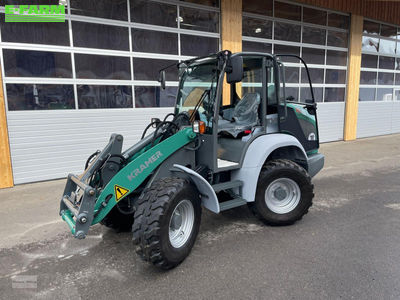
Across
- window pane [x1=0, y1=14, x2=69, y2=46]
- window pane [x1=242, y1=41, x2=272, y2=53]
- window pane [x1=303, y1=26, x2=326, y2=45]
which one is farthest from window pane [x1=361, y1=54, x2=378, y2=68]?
window pane [x1=0, y1=14, x2=69, y2=46]

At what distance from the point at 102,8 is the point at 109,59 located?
1215 millimetres

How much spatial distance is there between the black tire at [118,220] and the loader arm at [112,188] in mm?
613

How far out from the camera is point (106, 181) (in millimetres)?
3320

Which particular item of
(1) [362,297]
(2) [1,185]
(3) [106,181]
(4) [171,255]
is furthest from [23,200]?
(1) [362,297]

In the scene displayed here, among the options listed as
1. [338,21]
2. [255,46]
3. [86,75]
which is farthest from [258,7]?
[86,75]

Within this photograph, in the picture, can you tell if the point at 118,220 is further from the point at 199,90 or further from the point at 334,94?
the point at 334,94

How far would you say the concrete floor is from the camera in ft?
9.00

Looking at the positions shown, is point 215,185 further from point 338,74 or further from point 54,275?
point 338,74

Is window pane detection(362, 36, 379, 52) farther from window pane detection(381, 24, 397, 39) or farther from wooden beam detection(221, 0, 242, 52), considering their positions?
wooden beam detection(221, 0, 242, 52)

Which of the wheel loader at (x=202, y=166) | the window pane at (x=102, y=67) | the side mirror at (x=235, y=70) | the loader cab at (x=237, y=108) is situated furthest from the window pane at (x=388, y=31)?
the side mirror at (x=235, y=70)

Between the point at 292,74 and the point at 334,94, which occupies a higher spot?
the point at 292,74

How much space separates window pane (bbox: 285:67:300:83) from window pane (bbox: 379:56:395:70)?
5.35 m

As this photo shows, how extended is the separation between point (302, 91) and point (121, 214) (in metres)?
9.23

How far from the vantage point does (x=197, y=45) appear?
8492mm
